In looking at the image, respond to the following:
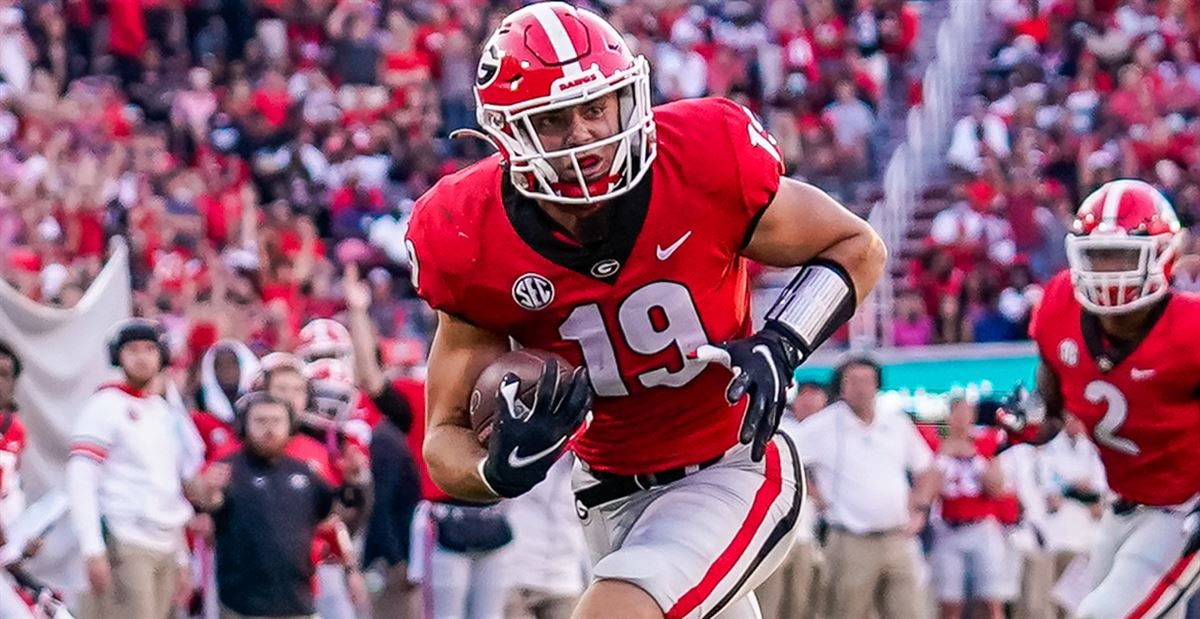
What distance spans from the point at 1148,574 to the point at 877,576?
3.76 meters

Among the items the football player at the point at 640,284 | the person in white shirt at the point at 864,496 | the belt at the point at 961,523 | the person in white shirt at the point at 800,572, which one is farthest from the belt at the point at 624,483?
the belt at the point at 961,523

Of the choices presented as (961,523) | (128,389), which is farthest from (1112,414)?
(961,523)

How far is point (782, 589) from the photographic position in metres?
10.3

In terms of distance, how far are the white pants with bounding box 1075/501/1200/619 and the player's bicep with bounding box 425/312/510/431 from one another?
247cm

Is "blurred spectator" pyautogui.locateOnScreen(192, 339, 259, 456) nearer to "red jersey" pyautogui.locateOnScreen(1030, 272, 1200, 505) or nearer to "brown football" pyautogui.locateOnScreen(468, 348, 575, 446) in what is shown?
"red jersey" pyautogui.locateOnScreen(1030, 272, 1200, 505)

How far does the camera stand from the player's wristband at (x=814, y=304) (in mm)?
4059

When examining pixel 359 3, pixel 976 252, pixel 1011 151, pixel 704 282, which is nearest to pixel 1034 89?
pixel 1011 151

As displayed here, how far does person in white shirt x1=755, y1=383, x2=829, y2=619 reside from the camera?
397 inches

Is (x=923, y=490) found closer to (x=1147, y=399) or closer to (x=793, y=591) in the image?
(x=793, y=591)

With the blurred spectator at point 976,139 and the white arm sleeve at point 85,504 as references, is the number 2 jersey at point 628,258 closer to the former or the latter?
the white arm sleeve at point 85,504

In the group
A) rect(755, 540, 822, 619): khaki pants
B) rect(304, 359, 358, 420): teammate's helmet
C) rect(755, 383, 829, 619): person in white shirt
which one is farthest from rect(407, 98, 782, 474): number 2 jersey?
rect(755, 540, 822, 619): khaki pants

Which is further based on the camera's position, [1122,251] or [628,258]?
[1122,251]

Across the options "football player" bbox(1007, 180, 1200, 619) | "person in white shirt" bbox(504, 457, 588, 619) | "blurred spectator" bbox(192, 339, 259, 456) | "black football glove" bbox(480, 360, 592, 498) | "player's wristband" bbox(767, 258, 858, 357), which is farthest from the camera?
"blurred spectator" bbox(192, 339, 259, 456)

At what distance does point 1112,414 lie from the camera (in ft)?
20.5
